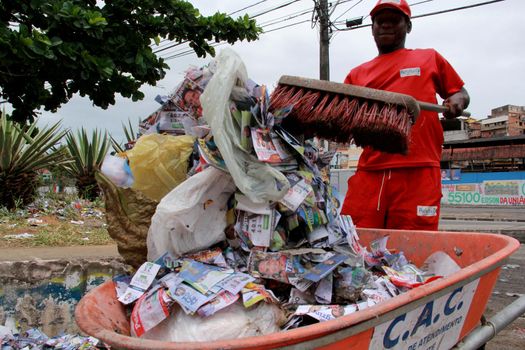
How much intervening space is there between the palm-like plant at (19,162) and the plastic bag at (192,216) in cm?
610

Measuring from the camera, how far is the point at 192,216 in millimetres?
1673

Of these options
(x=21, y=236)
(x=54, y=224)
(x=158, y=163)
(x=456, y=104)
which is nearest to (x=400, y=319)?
(x=158, y=163)

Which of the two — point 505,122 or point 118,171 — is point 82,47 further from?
point 505,122

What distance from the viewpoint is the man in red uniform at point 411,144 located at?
103 inches

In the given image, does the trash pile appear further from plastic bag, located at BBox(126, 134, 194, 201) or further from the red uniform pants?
the red uniform pants

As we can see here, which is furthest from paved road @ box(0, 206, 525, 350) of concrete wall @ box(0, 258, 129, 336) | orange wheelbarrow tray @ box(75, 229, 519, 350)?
orange wheelbarrow tray @ box(75, 229, 519, 350)

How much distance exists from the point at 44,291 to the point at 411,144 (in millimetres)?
2560

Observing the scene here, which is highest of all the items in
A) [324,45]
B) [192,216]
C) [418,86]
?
[324,45]

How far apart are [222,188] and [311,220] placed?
38cm

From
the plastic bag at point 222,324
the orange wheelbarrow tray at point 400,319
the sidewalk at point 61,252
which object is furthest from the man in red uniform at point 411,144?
the sidewalk at point 61,252

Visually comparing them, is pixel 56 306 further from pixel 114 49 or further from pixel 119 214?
pixel 114 49

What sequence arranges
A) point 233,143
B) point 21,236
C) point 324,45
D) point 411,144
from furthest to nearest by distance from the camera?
point 324,45, point 21,236, point 411,144, point 233,143

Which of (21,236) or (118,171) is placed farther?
(21,236)

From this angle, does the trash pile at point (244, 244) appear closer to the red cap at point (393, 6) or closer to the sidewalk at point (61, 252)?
the red cap at point (393, 6)
